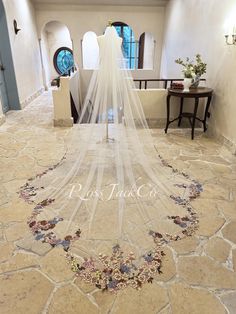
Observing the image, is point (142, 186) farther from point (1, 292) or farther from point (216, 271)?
point (1, 292)

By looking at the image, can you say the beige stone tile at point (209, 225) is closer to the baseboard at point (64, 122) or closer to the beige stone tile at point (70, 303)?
the beige stone tile at point (70, 303)

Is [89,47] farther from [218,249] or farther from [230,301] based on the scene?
[230,301]

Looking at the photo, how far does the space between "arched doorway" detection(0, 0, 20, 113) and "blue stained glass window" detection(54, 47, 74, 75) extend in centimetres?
456

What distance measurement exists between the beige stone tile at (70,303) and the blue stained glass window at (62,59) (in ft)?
30.5

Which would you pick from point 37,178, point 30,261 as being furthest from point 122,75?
point 30,261

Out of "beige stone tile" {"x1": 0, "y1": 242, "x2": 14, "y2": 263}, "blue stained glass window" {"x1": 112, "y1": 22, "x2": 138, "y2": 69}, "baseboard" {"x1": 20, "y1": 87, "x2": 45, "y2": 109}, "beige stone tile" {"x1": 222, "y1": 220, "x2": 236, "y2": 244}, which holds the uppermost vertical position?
"blue stained glass window" {"x1": 112, "y1": 22, "x2": 138, "y2": 69}

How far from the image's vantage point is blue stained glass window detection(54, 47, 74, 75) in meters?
9.45

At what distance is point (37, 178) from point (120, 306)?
176 centimetres

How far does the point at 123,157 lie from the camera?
282cm

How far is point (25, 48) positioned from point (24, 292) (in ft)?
20.3

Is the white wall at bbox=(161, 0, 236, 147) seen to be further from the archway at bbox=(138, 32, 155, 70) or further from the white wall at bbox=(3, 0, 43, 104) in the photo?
the white wall at bbox=(3, 0, 43, 104)

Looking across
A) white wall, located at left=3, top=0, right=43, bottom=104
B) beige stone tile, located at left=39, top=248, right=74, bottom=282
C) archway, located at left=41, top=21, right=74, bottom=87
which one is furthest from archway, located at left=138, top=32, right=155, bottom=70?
beige stone tile, located at left=39, top=248, right=74, bottom=282

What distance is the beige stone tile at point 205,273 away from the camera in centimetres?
152

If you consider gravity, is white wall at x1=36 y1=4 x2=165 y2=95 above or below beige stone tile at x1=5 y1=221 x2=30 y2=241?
above
